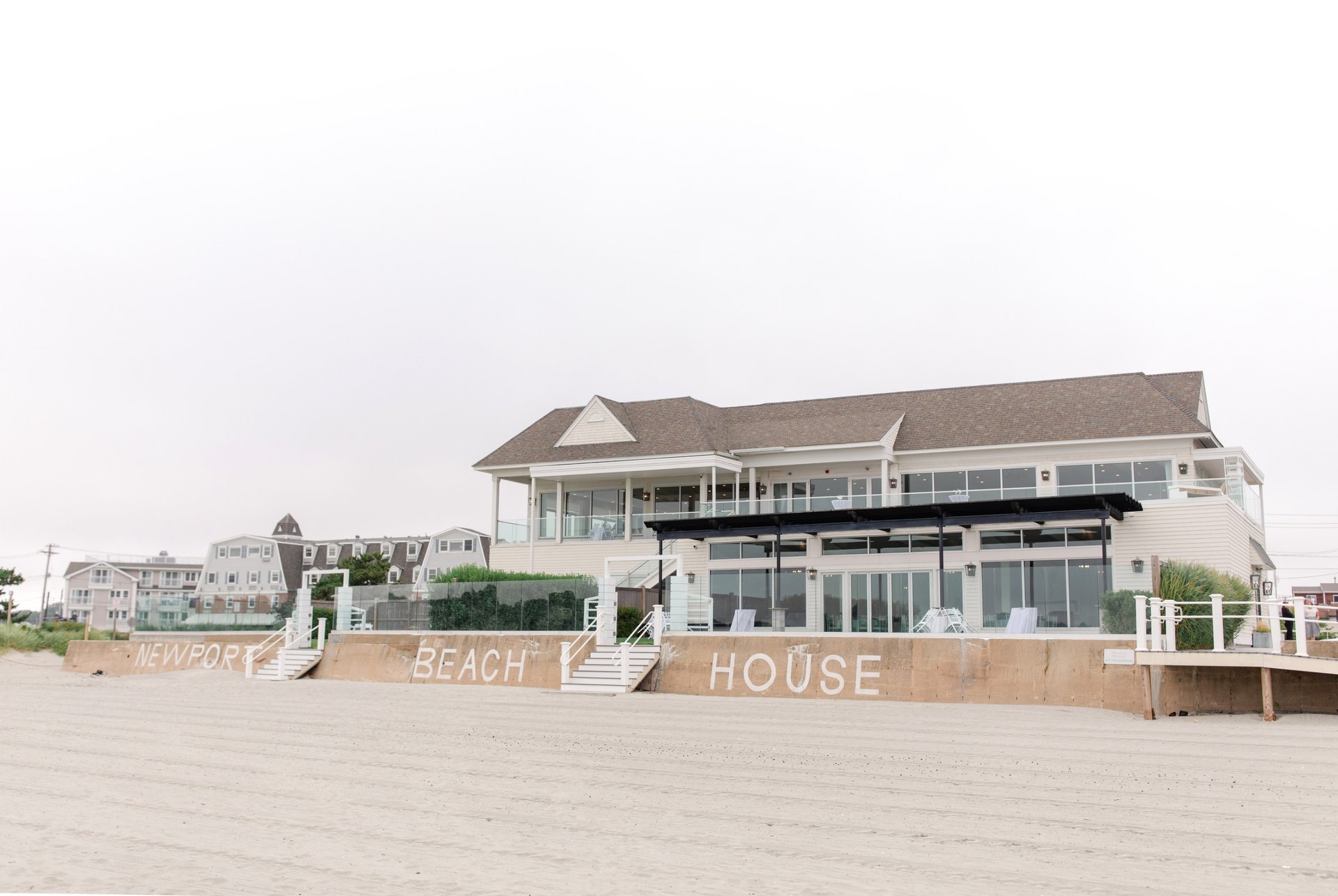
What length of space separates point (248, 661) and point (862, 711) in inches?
697

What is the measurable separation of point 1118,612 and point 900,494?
38.2ft

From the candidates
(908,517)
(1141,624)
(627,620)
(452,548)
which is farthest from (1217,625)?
(452,548)

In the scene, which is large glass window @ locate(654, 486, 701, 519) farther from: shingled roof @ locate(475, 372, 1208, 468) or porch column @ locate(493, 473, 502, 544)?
porch column @ locate(493, 473, 502, 544)

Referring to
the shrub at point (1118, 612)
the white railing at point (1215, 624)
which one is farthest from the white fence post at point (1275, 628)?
the shrub at point (1118, 612)

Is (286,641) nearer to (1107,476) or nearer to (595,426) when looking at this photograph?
(595,426)

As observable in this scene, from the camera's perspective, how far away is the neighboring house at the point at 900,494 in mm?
29031

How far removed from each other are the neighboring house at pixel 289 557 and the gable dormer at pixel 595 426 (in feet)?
103

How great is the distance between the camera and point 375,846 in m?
8.38

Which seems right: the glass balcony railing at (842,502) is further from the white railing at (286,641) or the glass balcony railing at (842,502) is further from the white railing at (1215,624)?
the white railing at (1215,624)

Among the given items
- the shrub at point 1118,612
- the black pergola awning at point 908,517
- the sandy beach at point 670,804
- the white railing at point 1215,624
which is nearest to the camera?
the sandy beach at point 670,804

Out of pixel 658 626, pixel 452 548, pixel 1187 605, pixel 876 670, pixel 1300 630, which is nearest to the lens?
pixel 1300 630

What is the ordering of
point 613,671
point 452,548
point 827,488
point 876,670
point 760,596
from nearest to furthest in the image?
point 876,670 < point 613,671 < point 760,596 < point 827,488 < point 452,548

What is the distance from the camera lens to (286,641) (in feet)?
99.0

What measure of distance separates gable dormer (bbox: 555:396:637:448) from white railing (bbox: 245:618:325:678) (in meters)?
10.4
